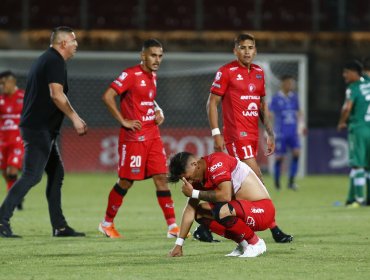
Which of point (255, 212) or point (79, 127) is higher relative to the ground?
point (79, 127)

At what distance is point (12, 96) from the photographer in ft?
43.2

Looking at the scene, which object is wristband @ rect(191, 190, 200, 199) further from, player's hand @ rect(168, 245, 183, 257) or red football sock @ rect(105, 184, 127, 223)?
red football sock @ rect(105, 184, 127, 223)

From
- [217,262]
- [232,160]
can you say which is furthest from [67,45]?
[217,262]

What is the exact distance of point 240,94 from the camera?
907cm

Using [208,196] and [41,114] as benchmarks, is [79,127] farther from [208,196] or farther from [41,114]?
[208,196]

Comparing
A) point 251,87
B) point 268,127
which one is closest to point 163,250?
point 268,127

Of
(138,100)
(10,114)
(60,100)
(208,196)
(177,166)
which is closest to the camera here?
(177,166)

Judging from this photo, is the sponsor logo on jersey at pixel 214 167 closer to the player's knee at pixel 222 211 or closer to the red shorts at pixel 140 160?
the player's knee at pixel 222 211

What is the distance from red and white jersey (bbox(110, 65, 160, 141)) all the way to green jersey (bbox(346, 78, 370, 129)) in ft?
15.1

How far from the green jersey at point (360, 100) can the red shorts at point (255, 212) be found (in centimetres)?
578

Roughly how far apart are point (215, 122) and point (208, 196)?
1.74 metres

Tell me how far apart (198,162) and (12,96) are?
645cm

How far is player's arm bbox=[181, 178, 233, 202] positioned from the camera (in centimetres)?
723

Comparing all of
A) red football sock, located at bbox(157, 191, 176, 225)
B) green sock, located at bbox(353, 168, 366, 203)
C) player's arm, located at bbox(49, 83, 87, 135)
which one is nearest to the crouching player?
player's arm, located at bbox(49, 83, 87, 135)
